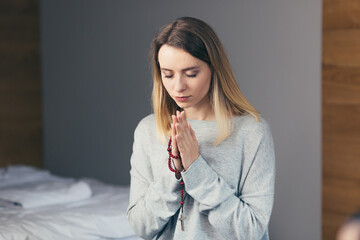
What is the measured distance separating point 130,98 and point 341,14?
175 cm

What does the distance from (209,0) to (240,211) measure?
2.33 meters

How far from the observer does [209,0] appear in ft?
11.0

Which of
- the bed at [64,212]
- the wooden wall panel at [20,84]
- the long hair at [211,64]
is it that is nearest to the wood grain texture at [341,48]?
the bed at [64,212]

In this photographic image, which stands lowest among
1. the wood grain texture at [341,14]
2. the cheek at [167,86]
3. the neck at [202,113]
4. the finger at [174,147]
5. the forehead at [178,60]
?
the finger at [174,147]

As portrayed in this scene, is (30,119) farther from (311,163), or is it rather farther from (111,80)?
(311,163)

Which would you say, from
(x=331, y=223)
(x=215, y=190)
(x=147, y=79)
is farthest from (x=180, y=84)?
(x=147, y=79)

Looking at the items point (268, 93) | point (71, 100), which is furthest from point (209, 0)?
point (71, 100)

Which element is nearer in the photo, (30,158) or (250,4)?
(250,4)

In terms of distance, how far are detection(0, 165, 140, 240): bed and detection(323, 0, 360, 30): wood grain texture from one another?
1.35 metres

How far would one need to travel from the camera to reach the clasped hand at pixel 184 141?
1.20m

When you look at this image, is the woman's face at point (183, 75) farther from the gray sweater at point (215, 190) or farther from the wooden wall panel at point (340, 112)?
the wooden wall panel at point (340, 112)

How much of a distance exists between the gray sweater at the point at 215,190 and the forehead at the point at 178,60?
6.8 inches

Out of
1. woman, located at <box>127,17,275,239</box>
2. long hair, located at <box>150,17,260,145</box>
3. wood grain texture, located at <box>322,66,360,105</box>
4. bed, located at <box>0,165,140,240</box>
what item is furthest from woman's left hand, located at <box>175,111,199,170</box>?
wood grain texture, located at <box>322,66,360,105</box>

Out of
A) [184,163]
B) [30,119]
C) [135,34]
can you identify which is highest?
[135,34]
